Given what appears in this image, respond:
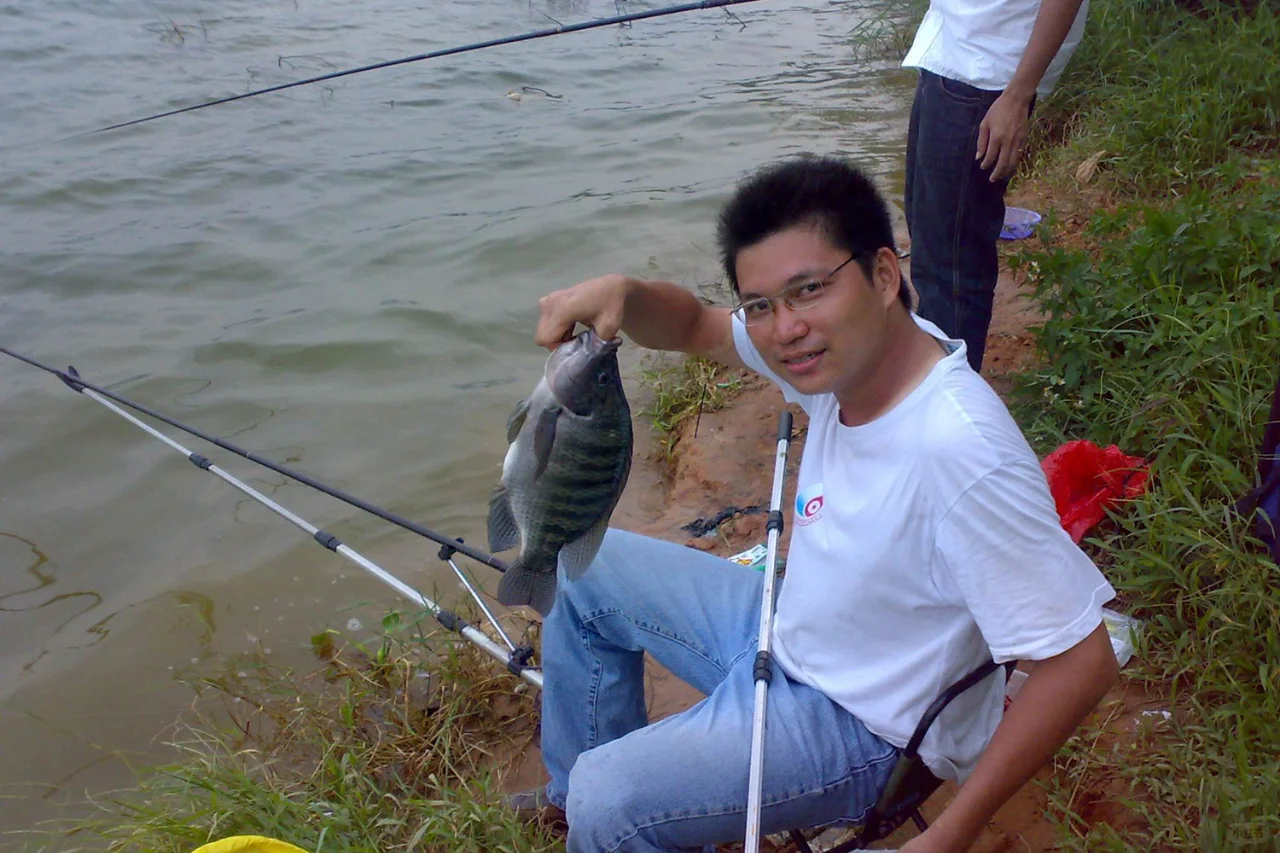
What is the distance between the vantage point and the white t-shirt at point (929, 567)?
5.19 feet

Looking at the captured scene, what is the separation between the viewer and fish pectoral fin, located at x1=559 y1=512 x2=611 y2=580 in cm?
212

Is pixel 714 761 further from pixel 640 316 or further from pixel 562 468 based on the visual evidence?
pixel 640 316

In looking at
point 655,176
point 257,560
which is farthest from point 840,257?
point 655,176

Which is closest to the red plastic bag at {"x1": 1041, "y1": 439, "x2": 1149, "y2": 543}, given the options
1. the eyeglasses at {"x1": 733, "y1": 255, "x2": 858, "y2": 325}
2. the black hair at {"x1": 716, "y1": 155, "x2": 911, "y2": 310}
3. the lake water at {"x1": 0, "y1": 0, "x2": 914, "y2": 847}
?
the black hair at {"x1": 716, "y1": 155, "x2": 911, "y2": 310}

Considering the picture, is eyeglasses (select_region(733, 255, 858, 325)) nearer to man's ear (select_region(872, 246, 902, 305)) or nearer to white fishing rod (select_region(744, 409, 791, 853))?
man's ear (select_region(872, 246, 902, 305))

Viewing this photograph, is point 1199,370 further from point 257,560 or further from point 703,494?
point 257,560

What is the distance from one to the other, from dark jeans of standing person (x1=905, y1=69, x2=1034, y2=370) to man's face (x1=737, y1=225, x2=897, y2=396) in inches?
66.4

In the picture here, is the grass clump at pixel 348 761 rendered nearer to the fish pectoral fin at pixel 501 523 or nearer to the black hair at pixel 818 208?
the fish pectoral fin at pixel 501 523

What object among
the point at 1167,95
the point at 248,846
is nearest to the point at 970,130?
the point at 248,846

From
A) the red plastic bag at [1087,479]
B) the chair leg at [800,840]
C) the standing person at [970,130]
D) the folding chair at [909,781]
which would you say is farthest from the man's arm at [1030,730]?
the standing person at [970,130]

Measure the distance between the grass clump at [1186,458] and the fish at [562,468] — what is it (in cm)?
129

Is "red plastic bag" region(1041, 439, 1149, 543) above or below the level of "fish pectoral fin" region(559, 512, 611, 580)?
below

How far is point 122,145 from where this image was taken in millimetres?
8414

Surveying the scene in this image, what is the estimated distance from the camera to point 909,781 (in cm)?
188
